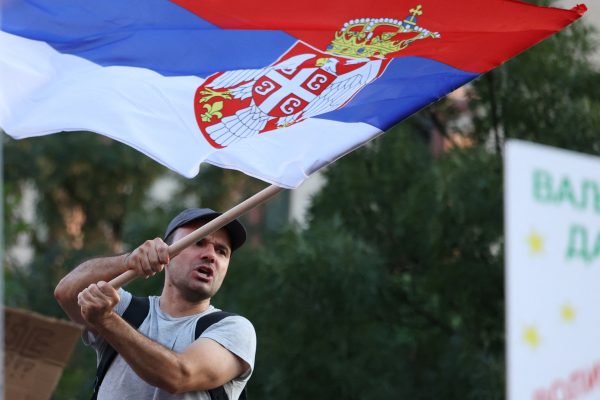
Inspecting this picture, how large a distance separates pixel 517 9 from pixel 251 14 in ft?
3.27

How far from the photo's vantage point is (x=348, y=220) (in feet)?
28.9

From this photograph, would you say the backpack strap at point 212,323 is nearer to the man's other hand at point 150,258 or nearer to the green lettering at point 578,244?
the man's other hand at point 150,258

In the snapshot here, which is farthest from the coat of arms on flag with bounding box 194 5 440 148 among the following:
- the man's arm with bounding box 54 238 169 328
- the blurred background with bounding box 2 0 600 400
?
the blurred background with bounding box 2 0 600 400

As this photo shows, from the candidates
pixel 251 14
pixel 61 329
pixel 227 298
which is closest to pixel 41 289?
pixel 227 298

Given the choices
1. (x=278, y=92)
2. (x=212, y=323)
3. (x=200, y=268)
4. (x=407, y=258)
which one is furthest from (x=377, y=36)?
(x=407, y=258)

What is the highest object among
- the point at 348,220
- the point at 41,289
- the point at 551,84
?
the point at 551,84

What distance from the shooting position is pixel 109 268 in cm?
482

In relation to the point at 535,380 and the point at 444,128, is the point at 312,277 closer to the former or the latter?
the point at 444,128

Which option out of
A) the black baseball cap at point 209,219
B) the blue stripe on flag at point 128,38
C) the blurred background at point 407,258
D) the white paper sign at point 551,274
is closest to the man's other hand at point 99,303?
the black baseball cap at point 209,219

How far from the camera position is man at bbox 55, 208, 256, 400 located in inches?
175

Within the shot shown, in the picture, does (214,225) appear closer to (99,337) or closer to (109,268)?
(109,268)

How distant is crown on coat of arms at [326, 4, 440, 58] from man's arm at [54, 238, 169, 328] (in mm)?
1095

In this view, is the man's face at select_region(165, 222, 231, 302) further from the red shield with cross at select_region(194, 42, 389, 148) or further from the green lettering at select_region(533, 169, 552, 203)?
the green lettering at select_region(533, 169, 552, 203)

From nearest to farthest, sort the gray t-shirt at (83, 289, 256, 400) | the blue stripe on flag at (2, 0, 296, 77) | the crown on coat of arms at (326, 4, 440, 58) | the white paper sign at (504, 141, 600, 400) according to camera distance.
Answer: the white paper sign at (504, 141, 600, 400) < the gray t-shirt at (83, 289, 256, 400) < the crown on coat of arms at (326, 4, 440, 58) < the blue stripe on flag at (2, 0, 296, 77)
